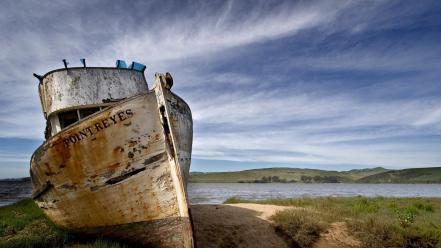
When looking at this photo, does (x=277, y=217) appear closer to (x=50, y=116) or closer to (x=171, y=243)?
(x=171, y=243)

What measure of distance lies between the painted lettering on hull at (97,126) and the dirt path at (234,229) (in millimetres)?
3522

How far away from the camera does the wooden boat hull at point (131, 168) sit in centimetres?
612

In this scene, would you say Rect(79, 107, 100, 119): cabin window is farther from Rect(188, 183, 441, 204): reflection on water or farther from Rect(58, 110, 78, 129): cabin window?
Rect(188, 183, 441, 204): reflection on water

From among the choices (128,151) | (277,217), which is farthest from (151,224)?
(277,217)

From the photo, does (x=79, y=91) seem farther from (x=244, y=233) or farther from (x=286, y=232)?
(x=286, y=232)

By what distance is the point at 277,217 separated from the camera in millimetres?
9711

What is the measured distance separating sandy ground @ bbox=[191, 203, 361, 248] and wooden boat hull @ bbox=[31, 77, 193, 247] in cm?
200

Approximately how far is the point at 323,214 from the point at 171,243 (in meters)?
5.80

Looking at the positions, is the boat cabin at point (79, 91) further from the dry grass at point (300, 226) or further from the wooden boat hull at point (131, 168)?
the dry grass at point (300, 226)

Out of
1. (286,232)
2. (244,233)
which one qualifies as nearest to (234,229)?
(244,233)

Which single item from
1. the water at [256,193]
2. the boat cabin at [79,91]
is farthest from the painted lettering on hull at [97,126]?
the water at [256,193]

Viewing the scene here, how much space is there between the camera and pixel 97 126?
20.1 ft

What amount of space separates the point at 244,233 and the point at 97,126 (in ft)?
15.4

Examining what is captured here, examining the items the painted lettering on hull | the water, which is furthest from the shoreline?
the water
